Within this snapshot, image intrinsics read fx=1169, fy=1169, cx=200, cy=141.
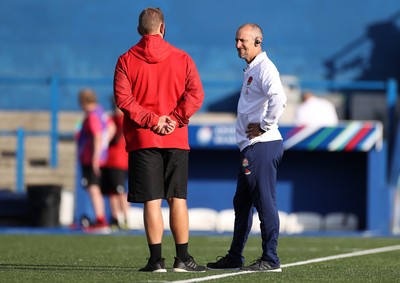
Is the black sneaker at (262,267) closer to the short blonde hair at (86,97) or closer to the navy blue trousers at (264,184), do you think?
the navy blue trousers at (264,184)

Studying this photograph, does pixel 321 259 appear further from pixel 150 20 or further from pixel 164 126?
pixel 150 20

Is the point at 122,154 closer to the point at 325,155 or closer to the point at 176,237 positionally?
the point at 325,155

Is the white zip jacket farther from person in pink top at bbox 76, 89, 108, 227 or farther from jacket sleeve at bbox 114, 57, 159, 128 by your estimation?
person in pink top at bbox 76, 89, 108, 227

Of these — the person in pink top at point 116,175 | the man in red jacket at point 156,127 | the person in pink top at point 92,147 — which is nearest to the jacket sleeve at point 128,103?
the man in red jacket at point 156,127

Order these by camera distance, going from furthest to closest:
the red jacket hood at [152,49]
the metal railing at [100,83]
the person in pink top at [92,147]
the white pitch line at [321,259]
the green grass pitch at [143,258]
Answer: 1. the metal railing at [100,83]
2. the person in pink top at [92,147]
3. the red jacket hood at [152,49]
4. the green grass pitch at [143,258]
5. the white pitch line at [321,259]

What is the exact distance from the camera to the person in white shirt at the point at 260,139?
8.61 m

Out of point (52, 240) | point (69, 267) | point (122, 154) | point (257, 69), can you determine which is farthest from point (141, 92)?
point (122, 154)

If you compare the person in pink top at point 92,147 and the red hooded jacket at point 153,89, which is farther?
the person in pink top at point 92,147

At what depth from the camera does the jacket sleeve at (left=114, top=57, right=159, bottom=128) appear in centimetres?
834

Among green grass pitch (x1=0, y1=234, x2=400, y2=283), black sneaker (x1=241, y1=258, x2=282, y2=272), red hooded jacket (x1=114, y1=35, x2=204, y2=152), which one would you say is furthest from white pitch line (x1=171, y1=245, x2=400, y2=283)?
red hooded jacket (x1=114, y1=35, x2=204, y2=152)

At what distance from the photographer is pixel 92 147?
1667 centimetres

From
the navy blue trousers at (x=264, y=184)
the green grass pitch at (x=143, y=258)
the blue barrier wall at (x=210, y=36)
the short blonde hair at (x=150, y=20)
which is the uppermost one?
the blue barrier wall at (x=210, y=36)

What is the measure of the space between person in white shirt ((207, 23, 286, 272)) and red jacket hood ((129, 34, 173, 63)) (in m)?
0.61

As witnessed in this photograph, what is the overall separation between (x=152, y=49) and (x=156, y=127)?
0.58 meters
